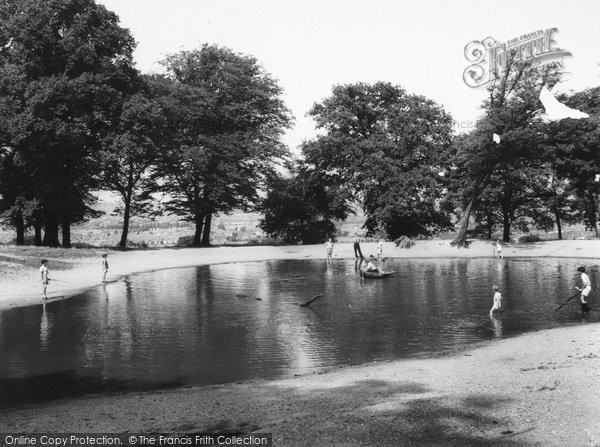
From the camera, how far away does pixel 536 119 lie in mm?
53875

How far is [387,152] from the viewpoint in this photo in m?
59.8

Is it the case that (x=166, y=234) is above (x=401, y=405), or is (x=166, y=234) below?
above

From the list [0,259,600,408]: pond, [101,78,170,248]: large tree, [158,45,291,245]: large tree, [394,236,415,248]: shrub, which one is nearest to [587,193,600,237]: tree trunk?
[394,236,415,248]: shrub

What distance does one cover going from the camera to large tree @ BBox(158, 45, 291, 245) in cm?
5666

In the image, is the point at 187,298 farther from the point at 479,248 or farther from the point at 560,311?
the point at 479,248

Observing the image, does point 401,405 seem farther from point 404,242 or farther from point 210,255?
point 404,242

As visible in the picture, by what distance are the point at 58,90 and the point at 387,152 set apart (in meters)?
33.0

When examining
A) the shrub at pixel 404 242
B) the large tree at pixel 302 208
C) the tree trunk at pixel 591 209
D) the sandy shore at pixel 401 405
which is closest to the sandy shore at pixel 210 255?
the shrub at pixel 404 242

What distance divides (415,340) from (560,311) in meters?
8.00

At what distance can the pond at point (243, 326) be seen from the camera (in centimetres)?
1483

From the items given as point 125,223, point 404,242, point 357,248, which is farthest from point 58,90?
point 404,242

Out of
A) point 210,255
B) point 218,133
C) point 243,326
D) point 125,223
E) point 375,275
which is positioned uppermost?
point 218,133

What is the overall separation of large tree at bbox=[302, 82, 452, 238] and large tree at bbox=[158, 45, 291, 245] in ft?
18.8

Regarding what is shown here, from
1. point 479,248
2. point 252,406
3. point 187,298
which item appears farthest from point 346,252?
point 252,406
